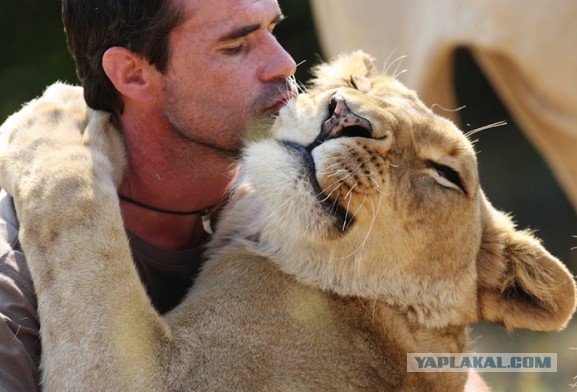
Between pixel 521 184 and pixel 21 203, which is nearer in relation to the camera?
pixel 21 203

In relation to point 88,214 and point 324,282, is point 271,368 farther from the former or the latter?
point 88,214

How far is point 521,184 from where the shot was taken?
780 centimetres

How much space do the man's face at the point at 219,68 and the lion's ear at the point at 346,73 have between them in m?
0.12

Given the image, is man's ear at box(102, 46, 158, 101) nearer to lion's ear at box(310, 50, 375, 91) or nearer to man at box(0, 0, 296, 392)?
man at box(0, 0, 296, 392)

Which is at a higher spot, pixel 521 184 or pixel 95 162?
pixel 95 162

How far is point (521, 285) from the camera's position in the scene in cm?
329

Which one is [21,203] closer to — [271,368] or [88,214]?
[88,214]

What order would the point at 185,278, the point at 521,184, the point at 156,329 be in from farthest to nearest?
the point at 521,184, the point at 185,278, the point at 156,329

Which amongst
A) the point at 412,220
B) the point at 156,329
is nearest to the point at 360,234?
the point at 412,220

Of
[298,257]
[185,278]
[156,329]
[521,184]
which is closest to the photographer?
[156,329]

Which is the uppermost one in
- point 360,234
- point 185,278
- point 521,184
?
point 360,234

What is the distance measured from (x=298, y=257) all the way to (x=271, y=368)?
1.14ft

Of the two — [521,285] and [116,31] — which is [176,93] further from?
[521,285]

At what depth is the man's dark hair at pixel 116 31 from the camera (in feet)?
12.0
